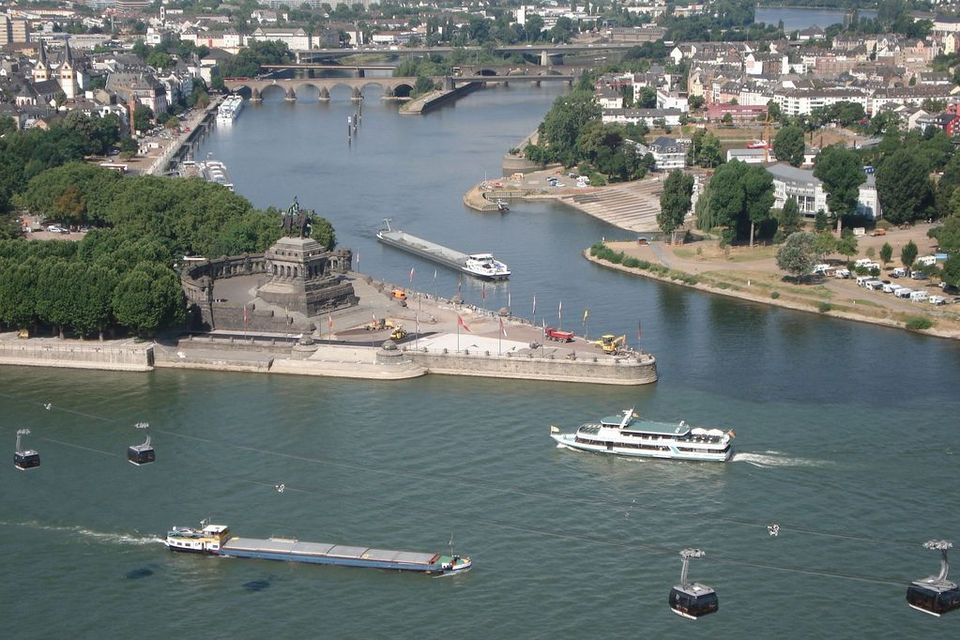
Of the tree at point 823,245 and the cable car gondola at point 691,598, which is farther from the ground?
the tree at point 823,245

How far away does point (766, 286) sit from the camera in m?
58.7

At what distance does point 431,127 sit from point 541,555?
82.8 metres

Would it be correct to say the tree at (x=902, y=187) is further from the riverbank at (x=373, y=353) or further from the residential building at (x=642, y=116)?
the residential building at (x=642, y=116)

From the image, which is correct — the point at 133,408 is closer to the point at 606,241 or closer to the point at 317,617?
the point at 317,617

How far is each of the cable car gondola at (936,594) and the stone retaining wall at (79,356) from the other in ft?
83.2

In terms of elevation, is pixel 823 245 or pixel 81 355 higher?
pixel 823 245

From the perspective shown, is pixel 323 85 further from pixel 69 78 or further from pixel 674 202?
pixel 674 202

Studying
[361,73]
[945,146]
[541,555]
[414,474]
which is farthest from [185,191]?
[361,73]

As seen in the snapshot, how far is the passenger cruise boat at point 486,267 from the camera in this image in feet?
200

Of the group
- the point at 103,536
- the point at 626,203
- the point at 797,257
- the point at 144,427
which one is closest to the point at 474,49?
the point at 626,203

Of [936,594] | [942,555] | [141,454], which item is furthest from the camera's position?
[141,454]

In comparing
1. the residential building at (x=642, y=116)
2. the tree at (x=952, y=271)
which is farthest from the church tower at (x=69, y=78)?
the tree at (x=952, y=271)

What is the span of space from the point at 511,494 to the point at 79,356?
17439mm

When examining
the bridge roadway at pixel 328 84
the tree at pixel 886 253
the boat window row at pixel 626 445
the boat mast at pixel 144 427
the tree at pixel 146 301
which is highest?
the bridge roadway at pixel 328 84
